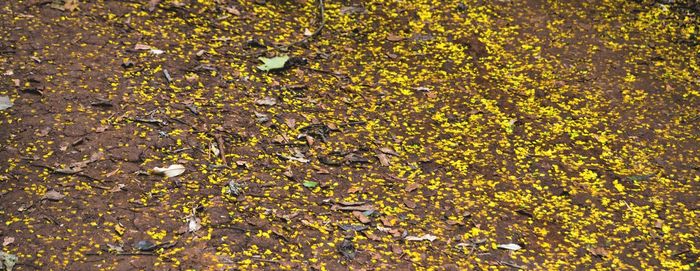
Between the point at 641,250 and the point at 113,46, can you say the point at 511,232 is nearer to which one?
the point at 641,250

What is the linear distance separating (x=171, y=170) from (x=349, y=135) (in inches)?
43.5

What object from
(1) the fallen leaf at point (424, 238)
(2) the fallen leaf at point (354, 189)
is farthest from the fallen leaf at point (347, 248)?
(2) the fallen leaf at point (354, 189)

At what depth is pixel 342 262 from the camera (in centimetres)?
337

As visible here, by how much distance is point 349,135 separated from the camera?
4.30 metres

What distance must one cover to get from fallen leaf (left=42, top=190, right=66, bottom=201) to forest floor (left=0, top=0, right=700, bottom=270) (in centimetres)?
2

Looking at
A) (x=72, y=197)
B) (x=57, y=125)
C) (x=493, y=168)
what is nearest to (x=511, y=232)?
(x=493, y=168)

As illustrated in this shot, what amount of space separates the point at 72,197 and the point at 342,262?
1.36 meters

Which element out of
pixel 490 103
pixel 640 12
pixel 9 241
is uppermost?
pixel 640 12

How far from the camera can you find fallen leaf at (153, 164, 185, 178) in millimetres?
3713

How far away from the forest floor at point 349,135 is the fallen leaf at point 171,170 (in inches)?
0.6

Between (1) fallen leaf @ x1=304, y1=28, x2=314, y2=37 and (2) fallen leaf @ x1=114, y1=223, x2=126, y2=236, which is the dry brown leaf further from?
(2) fallen leaf @ x1=114, y1=223, x2=126, y2=236

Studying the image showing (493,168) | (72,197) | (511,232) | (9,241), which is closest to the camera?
(9,241)

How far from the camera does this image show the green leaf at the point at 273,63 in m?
4.74

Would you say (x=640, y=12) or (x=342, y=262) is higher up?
(x=640, y=12)
